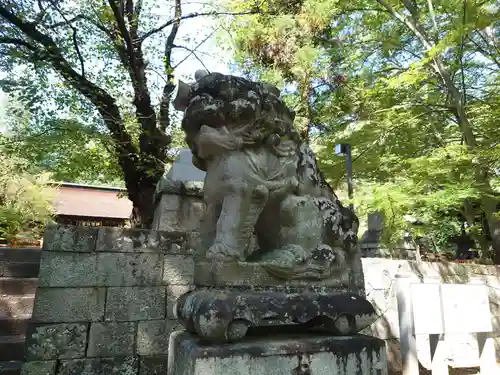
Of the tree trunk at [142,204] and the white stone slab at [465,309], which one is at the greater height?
the tree trunk at [142,204]

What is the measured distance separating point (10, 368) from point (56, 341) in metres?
0.48

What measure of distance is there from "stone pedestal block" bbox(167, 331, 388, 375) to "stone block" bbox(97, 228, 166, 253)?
62.7 inches

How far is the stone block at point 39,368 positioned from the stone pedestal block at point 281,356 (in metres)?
1.69

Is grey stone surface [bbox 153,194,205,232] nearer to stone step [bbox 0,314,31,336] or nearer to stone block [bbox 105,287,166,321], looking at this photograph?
stone block [bbox 105,287,166,321]

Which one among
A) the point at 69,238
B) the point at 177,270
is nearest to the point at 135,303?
the point at 177,270

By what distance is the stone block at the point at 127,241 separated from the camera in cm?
337

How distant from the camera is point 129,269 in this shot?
135 inches

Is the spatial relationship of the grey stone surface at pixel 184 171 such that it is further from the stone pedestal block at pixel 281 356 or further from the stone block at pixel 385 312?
the stone pedestal block at pixel 281 356

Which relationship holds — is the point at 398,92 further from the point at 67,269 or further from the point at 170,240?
the point at 67,269

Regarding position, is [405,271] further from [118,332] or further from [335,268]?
[118,332]

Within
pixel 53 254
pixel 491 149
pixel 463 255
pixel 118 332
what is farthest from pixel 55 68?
pixel 463 255

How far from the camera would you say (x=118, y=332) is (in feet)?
10.8

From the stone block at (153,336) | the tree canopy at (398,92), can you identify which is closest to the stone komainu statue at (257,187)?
the stone block at (153,336)

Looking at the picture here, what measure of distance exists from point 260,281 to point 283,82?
10409 mm
